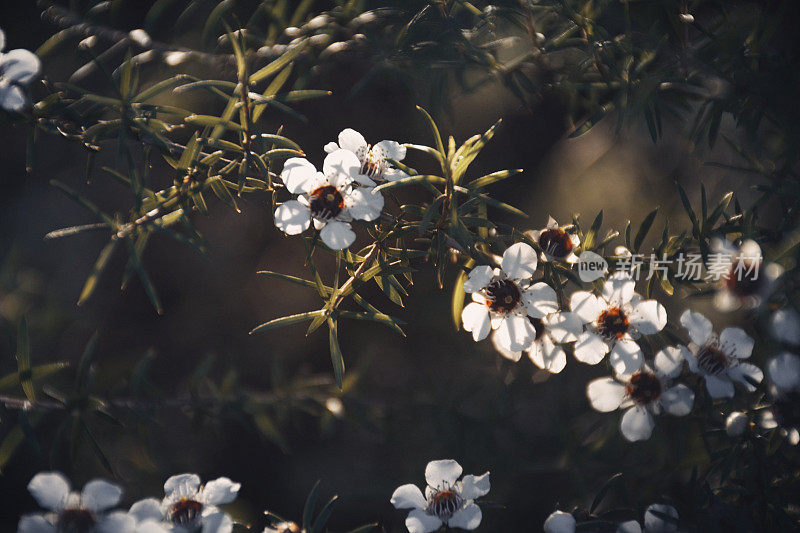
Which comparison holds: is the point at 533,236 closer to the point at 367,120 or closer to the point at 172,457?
the point at 367,120

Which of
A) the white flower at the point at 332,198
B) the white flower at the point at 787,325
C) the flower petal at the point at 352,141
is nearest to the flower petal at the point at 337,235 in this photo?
the white flower at the point at 332,198

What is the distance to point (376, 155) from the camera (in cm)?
62

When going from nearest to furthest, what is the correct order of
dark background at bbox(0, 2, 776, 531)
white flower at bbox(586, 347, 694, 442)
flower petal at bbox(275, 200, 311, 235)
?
1. flower petal at bbox(275, 200, 311, 235)
2. white flower at bbox(586, 347, 694, 442)
3. dark background at bbox(0, 2, 776, 531)

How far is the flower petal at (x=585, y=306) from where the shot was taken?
0.61m

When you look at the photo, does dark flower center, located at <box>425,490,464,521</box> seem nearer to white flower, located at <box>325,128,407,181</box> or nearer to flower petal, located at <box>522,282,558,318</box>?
flower petal, located at <box>522,282,558,318</box>

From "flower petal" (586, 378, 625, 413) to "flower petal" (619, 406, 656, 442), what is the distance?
0.02m

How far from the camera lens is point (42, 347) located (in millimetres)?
1438

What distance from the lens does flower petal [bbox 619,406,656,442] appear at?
0.69 meters

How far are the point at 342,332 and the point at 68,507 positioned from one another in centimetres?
91

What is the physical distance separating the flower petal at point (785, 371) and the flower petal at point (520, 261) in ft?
1.18

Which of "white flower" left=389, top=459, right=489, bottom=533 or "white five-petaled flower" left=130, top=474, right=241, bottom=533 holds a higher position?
"white five-petaled flower" left=130, top=474, right=241, bottom=533

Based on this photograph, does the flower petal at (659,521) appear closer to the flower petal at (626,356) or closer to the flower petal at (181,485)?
the flower petal at (626,356)

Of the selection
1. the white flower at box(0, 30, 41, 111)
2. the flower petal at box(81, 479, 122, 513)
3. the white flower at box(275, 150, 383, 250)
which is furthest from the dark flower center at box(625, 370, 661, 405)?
the white flower at box(0, 30, 41, 111)

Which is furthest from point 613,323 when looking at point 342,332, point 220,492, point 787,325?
point 342,332
